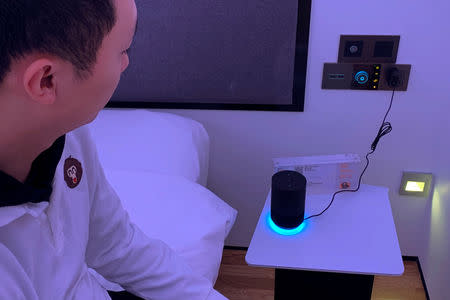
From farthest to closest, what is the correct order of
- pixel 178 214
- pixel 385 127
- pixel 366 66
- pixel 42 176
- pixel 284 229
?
pixel 385 127 → pixel 366 66 → pixel 284 229 → pixel 178 214 → pixel 42 176

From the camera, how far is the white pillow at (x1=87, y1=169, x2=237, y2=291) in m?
1.11

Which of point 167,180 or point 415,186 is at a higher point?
point 167,180

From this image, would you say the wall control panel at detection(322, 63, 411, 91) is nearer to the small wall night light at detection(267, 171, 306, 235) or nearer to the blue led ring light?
the blue led ring light

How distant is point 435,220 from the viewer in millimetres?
1684

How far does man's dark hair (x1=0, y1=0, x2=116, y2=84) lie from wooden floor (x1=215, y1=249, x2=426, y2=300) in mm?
1460

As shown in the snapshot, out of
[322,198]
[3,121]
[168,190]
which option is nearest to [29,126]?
[3,121]

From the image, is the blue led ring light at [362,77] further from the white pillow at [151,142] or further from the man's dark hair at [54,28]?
the man's dark hair at [54,28]

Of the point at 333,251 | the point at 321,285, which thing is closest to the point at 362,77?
the point at 333,251

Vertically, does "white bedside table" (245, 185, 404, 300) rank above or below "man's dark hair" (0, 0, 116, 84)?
below

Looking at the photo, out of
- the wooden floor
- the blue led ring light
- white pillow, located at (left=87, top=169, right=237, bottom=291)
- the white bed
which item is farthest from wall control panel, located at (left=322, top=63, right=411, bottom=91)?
the wooden floor

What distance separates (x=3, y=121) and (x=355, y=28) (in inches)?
50.3

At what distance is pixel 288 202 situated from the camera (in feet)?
4.15

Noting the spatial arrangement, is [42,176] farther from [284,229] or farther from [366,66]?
[366,66]

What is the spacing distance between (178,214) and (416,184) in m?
1.10
